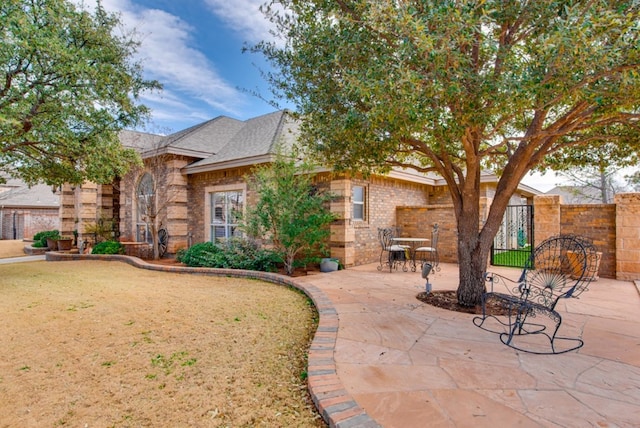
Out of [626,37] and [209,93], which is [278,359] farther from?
[209,93]

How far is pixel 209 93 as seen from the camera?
16.1 meters

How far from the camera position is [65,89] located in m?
7.28

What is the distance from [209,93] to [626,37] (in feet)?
52.3

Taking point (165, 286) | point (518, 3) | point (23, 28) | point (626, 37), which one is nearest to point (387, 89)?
point (518, 3)

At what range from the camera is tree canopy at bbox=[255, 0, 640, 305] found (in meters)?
3.27

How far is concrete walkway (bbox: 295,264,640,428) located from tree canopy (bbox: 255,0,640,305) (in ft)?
5.21

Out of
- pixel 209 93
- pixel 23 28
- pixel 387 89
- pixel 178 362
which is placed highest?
pixel 209 93

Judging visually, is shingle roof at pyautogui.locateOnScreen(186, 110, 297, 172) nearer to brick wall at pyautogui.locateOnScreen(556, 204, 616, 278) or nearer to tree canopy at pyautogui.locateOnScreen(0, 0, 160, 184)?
tree canopy at pyautogui.locateOnScreen(0, 0, 160, 184)

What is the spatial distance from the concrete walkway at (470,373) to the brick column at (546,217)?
372cm

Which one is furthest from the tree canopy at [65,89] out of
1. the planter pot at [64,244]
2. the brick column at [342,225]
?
the brick column at [342,225]

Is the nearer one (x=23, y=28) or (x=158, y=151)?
(x=23, y=28)

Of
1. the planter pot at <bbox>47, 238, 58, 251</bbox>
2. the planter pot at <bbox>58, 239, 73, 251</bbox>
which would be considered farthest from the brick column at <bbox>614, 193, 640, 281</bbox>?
the planter pot at <bbox>47, 238, 58, 251</bbox>

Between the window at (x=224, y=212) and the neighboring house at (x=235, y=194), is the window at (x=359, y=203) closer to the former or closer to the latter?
the neighboring house at (x=235, y=194)

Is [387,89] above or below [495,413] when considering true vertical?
above
